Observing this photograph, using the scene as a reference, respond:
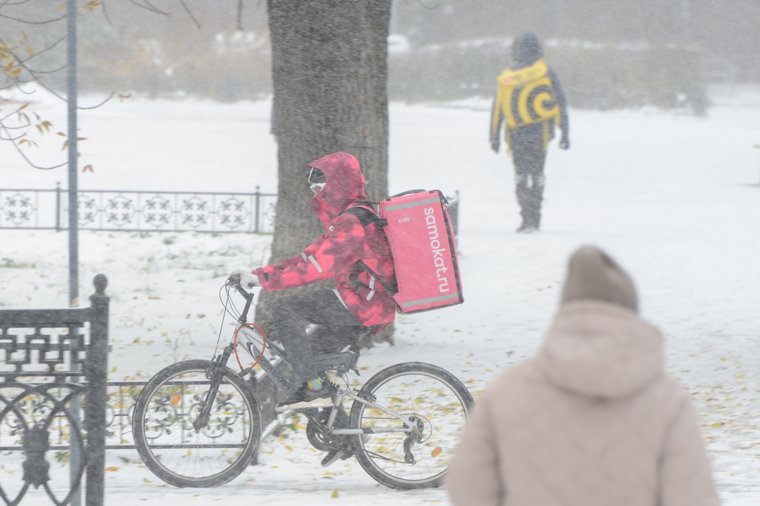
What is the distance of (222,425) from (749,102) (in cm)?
3942

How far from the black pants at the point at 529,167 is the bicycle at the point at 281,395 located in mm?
9152

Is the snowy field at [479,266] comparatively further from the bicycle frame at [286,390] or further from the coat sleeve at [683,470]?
the coat sleeve at [683,470]

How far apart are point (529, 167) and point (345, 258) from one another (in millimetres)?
9757

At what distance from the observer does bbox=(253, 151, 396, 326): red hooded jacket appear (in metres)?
5.32

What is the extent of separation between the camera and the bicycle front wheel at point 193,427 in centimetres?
564

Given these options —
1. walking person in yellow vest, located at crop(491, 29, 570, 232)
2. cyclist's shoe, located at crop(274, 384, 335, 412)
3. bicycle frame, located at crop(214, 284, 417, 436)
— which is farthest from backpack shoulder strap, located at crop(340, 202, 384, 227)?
walking person in yellow vest, located at crop(491, 29, 570, 232)

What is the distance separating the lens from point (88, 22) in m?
38.4

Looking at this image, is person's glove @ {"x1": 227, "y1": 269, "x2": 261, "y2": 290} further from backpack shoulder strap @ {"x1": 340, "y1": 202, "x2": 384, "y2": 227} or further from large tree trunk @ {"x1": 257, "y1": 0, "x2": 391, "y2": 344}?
large tree trunk @ {"x1": 257, "y1": 0, "x2": 391, "y2": 344}

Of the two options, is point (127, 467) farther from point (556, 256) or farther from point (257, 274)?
point (556, 256)

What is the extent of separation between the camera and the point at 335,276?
5.40m

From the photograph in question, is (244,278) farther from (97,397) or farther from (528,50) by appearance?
(528,50)

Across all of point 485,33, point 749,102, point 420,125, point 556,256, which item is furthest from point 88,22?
point 556,256

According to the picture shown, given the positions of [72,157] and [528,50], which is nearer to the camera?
[72,157]

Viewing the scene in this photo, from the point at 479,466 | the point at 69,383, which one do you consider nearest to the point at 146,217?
the point at 69,383
